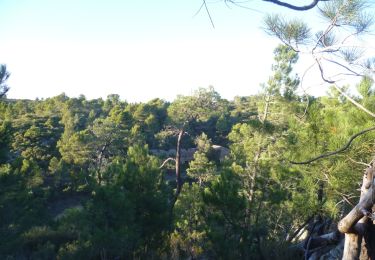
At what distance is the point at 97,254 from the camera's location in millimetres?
9008

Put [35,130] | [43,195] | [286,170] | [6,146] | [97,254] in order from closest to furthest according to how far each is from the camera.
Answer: [286,170] < [97,254] < [6,146] < [43,195] < [35,130]

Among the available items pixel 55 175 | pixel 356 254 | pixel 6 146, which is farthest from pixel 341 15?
pixel 55 175

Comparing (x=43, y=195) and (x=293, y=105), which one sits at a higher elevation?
(x=293, y=105)

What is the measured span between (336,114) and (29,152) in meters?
24.8

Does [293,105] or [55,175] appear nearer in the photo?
[293,105]

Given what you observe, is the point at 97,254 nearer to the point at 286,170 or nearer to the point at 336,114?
Result: the point at 286,170

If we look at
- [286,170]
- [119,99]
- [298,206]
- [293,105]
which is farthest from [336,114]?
[119,99]

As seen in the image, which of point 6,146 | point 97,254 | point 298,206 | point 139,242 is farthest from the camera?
point 6,146

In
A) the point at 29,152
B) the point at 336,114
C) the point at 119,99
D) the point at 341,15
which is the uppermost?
the point at 119,99

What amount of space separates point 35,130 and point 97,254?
20.5 m

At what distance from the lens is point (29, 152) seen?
85.6 ft

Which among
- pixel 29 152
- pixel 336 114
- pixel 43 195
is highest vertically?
pixel 336 114

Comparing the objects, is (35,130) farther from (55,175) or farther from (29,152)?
(55,175)

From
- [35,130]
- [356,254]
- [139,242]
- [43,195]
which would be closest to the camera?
[356,254]
